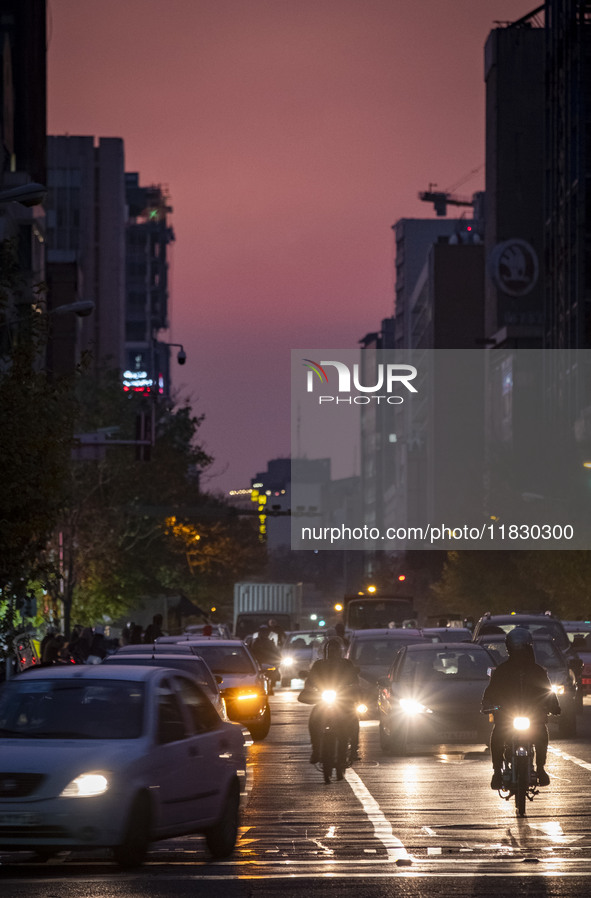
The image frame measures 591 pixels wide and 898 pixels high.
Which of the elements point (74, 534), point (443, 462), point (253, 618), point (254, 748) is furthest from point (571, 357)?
point (254, 748)

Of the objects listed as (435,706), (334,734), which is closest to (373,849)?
(334,734)

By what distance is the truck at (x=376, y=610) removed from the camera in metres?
70.0

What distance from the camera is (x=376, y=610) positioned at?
2776 inches

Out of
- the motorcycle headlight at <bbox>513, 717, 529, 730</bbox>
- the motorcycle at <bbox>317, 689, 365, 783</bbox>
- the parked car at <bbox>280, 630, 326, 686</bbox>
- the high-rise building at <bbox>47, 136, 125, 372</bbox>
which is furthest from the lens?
the high-rise building at <bbox>47, 136, 125, 372</bbox>

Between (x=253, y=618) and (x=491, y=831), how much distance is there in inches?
2670

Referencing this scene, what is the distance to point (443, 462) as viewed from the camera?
182500mm

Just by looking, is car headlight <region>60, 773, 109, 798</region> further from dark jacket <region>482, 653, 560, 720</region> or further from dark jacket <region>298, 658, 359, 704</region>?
dark jacket <region>298, 658, 359, 704</region>

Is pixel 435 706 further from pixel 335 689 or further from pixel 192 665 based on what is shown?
pixel 192 665

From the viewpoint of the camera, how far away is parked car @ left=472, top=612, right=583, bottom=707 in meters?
31.5

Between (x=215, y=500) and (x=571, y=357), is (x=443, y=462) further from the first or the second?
(x=215, y=500)

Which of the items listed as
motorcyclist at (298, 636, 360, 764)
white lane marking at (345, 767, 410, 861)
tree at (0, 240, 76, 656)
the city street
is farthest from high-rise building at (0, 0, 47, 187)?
the city street

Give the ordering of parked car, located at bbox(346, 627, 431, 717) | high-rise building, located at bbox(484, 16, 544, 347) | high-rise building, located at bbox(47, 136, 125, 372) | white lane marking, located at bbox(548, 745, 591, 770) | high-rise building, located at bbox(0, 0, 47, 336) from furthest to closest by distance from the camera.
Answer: high-rise building, located at bbox(47, 136, 125, 372), high-rise building, located at bbox(484, 16, 544, 347), high-rise building, located at bbox(0, 0, 47, 336), parked car, located at bbox(346, 627, 431, 717), white lane marking, located at bbox(548, 745, 591, 770)

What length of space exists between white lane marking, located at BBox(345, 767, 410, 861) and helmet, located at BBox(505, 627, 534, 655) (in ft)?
6.35

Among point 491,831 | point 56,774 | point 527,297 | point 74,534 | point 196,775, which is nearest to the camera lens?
point 56,774
